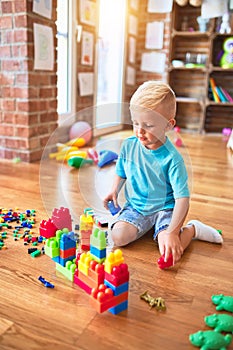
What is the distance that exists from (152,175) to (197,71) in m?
2.56

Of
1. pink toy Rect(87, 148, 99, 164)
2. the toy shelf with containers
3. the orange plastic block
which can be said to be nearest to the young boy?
the orange plastic block

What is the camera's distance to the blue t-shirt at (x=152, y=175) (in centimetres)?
91

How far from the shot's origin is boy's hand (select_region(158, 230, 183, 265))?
871 millimetres

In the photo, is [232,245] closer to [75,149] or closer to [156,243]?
[156,243]

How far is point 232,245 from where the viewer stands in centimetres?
101

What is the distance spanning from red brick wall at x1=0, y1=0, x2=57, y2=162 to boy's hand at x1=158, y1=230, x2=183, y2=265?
113cm

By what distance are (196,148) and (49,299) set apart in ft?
6.44

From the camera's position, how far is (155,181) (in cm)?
97

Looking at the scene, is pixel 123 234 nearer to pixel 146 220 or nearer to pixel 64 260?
pixel 146 220

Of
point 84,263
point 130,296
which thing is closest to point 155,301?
point 130,296

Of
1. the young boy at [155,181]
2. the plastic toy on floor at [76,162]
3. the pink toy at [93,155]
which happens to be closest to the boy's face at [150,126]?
the young boy at [155,181]

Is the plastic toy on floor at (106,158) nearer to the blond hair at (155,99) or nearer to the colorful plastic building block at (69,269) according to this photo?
the blond hair at (155,99)

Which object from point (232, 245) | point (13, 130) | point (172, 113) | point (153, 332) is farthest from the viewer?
point (13, 130)

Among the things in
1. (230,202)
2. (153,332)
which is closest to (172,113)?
(153,332)
